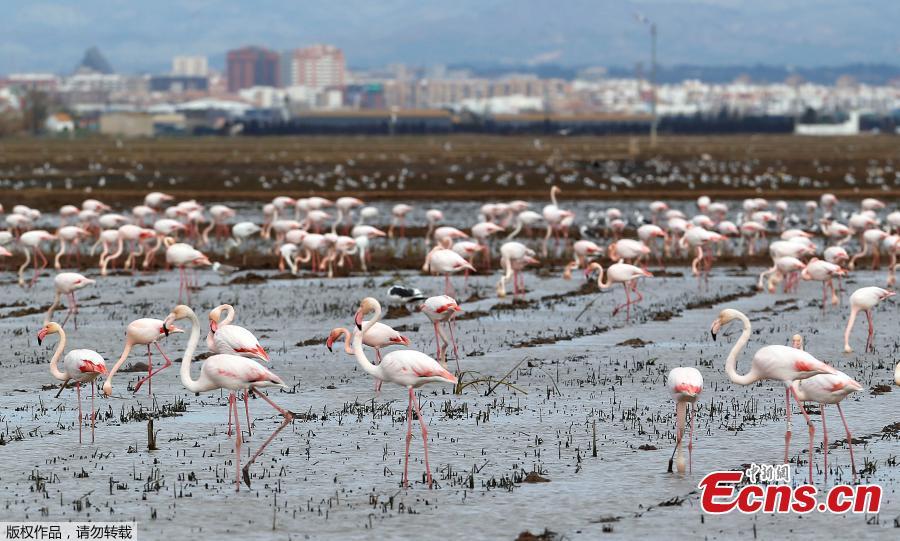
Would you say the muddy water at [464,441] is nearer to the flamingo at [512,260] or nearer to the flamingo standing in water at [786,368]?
the flamingo standing in water at [786,368]

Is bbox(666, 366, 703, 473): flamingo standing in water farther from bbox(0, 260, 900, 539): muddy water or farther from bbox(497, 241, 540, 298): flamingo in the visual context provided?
bbox(497, 241, 540, 298): flamingo

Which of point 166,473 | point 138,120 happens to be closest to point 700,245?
point 166,473

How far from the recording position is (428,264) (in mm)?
30016

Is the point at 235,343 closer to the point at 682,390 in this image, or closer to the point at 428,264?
the point at 682,390

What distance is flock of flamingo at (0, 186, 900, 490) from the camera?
13438 millimetres

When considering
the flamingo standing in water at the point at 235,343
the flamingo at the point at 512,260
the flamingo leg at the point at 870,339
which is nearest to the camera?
the flamingo standing in water at the point at 235,343

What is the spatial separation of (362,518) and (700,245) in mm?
18788
